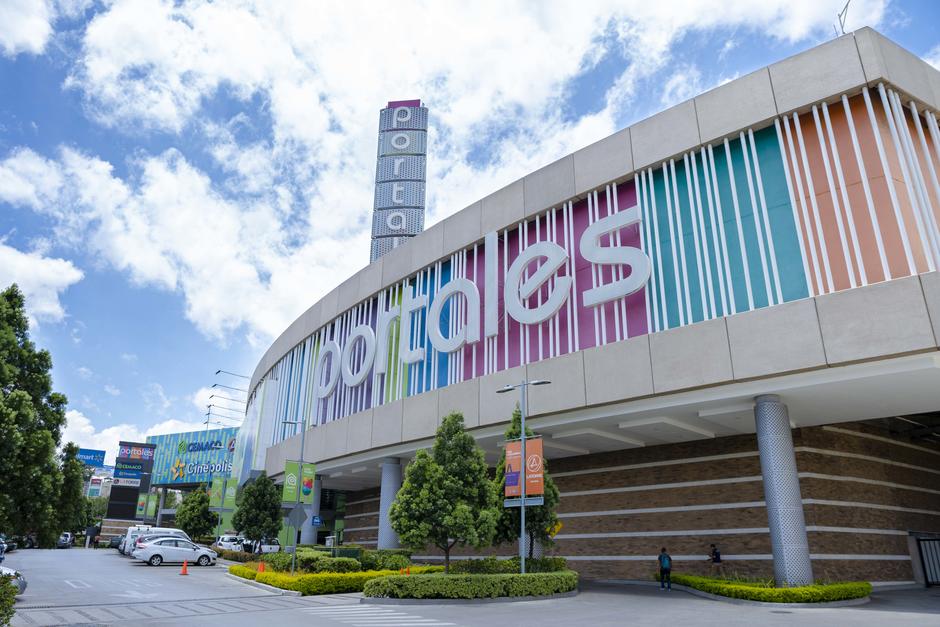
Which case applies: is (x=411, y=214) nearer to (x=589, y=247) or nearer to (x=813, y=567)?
(x=589, y=247)

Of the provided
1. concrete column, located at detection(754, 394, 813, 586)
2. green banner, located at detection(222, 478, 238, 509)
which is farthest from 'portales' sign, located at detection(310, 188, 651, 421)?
green banner, located at detection(222, 478, 238, 509)

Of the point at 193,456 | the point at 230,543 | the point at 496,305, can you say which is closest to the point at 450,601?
the point at 496,305

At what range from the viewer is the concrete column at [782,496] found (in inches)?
714

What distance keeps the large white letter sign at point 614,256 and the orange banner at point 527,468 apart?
591cm

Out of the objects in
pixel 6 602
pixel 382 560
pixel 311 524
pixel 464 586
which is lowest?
pixel 464 586

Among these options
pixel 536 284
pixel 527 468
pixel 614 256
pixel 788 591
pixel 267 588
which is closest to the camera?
pixel 788 591

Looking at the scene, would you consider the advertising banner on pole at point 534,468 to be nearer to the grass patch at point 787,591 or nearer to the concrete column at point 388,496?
the grass patch at point 787,591

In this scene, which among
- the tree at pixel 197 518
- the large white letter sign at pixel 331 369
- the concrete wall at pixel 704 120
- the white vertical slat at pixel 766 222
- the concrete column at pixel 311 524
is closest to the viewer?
the concrete wall at pixel 704 120

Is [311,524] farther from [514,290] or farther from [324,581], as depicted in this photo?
[514,290]

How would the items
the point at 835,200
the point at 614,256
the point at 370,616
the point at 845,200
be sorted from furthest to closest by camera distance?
the point at 614,256 < the point at 835,200 < the point at 845,200 < the point at 370,616

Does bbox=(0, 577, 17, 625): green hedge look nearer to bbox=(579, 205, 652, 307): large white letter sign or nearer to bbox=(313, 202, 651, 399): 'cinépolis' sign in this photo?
bbox=(313, 202, 651, 399): 'cinépolis' sign

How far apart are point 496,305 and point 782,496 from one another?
523 inches

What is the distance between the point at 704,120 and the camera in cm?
2247

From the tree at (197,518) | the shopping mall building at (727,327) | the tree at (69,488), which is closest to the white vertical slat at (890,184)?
the shopping mall building at (727,327)
